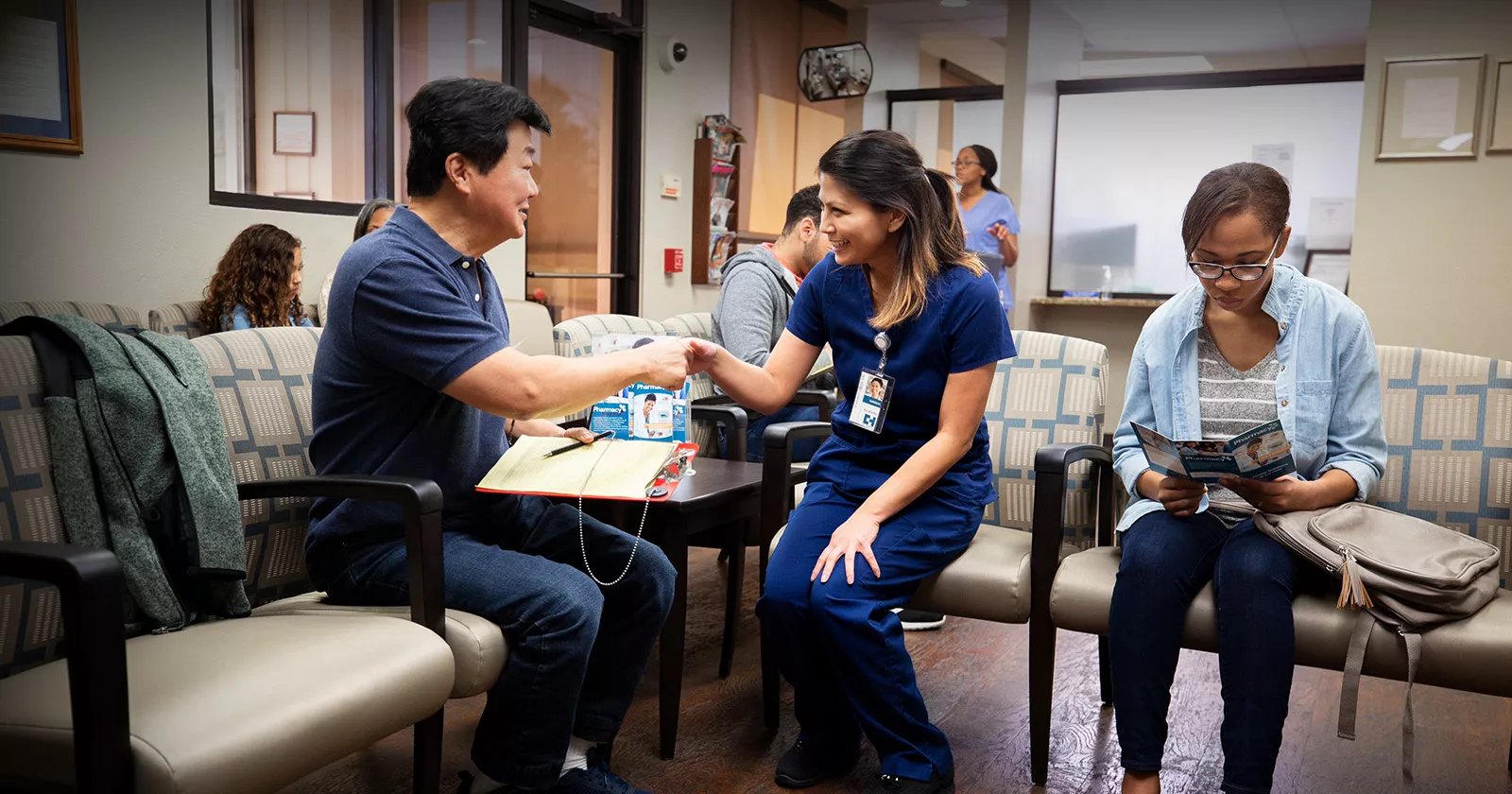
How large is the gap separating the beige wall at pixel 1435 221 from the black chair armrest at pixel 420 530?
5.29m

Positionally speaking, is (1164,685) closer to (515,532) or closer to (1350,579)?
(1350,579)

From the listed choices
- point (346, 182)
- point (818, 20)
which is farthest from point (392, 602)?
point (818, 20)

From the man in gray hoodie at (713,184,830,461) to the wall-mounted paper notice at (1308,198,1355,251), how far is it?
4.98m

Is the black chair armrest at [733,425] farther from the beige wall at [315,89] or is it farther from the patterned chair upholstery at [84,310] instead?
the beige wall at [315,89]

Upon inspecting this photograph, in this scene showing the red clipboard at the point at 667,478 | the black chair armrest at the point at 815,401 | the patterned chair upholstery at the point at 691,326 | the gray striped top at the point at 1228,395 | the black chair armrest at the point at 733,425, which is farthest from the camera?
the patterned chair upholstery at the point at 691,326

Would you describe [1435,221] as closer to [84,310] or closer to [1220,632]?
[1220,632]

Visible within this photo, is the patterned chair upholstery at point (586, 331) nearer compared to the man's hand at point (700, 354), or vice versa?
the man's hand at point (700, 354)

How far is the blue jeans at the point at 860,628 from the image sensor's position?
2.06 m

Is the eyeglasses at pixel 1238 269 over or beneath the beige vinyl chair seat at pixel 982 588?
over

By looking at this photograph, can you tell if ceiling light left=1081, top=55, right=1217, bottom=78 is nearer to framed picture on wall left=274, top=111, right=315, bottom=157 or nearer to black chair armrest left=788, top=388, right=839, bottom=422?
framed picture on wall left=274, top=111, right=315, bottom=157

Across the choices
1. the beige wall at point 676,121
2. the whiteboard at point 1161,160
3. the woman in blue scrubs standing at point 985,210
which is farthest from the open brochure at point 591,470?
the whiteboard at point 1161,160

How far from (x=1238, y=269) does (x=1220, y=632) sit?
0.66 meters

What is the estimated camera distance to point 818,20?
8.02 metres

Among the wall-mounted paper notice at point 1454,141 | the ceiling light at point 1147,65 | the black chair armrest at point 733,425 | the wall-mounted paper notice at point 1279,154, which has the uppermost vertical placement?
the ceiling light at point 1147,65
